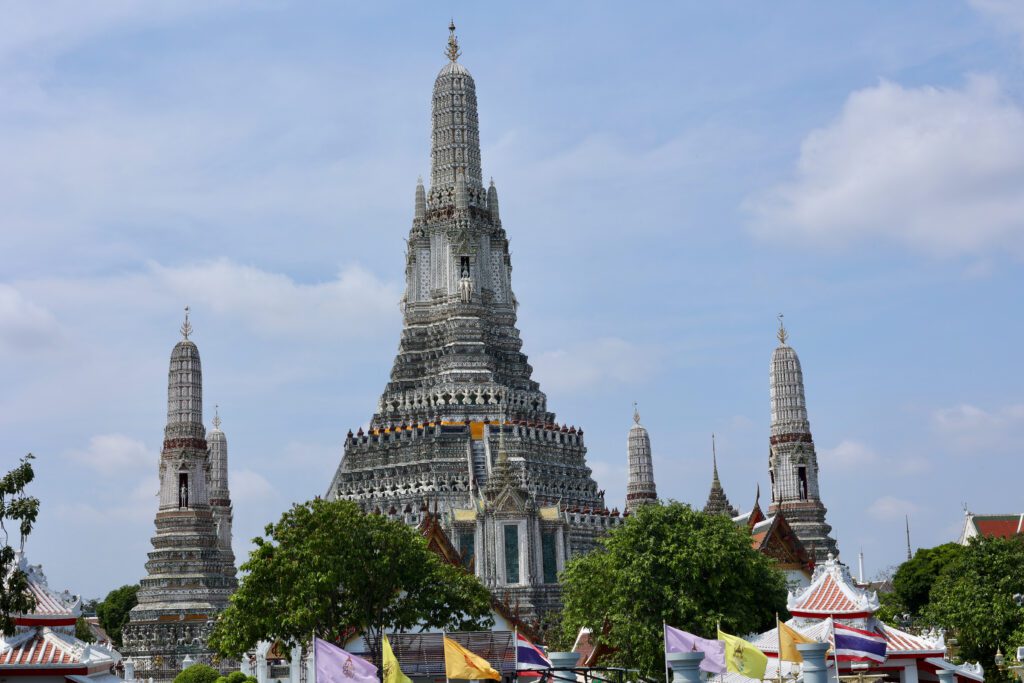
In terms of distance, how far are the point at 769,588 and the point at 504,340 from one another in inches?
2026

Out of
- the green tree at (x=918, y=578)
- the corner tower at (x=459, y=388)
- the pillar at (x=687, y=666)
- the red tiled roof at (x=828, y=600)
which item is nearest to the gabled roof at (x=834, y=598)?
the red tiled roof at (x=828, y=600)

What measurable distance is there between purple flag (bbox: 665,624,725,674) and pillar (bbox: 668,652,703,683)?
7.17 metres

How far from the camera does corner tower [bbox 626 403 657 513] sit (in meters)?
115

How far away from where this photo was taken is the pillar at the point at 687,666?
2858 centimetres

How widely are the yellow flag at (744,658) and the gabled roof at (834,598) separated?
9.74 meters

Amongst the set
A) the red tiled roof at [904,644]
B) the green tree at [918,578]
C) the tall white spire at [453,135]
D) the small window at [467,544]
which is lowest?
the red tiled roof at [904,644]

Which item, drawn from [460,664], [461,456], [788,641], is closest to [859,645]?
[788,641]

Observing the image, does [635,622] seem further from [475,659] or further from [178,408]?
[178,408]

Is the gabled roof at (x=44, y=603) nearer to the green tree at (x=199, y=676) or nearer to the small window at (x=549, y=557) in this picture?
the green tree at (x=199, y=676)

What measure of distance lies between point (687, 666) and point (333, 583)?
893 inches

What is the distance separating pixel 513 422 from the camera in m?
→ 97.9

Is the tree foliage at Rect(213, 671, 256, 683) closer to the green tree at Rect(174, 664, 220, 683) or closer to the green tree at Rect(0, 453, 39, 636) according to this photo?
the green tree at Rect(174, 664, 220, 683)

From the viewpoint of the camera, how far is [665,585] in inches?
2085

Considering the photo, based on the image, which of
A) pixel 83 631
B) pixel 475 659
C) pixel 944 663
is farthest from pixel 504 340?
pixel 475 659
